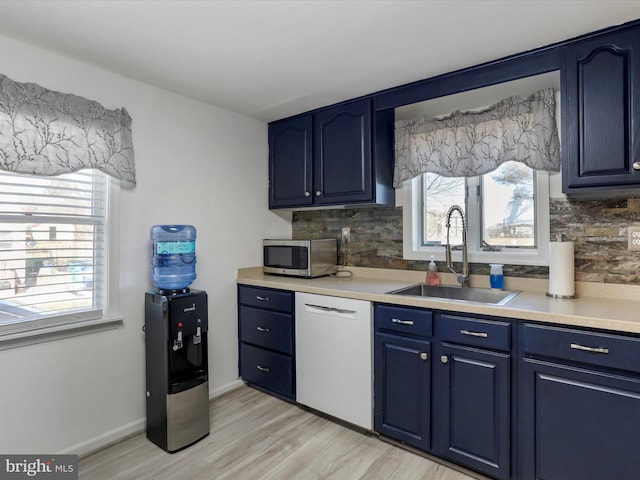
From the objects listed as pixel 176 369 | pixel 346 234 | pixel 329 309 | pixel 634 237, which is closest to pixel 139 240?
pixel 176 369

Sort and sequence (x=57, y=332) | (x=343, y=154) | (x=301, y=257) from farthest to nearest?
(x=301, y=257)
(x=343, y=154)
(x=57, y=332)

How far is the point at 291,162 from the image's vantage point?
2965 millimetres

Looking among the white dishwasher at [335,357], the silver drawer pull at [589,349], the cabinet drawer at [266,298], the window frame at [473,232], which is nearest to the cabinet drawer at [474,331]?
the silver drawer pull at [589,349]

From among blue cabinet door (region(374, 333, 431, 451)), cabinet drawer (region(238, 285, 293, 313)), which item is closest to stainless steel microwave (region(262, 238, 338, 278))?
cabinet drawer (region(238, 285, 293, 313))

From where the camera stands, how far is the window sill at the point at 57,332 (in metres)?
1.77

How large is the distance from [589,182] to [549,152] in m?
0.39

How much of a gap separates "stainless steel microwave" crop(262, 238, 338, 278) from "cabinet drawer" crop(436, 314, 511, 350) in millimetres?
1117

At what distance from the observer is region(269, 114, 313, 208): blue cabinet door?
284cm

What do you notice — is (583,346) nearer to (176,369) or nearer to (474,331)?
(474,331)

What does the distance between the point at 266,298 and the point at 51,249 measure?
1355 mm

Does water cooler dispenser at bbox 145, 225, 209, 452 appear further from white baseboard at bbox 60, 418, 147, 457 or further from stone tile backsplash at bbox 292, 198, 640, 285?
stone tile backsplash at bbox 292, 198, 640, 285

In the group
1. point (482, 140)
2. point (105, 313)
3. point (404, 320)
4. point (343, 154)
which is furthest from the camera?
point (343, 154)

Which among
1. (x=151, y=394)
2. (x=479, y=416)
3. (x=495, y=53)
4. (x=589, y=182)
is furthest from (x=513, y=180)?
(x=151, y=394)

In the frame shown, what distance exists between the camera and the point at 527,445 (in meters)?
1.68
